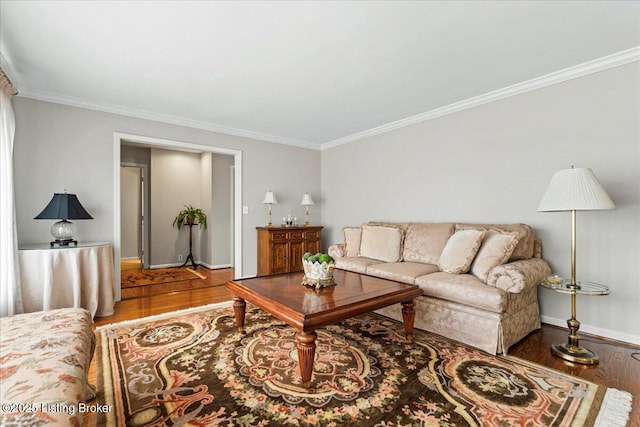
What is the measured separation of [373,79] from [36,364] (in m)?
3.13

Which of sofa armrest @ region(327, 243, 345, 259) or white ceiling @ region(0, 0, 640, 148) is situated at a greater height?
white ceiling @ region(0, 0, 640, 148)

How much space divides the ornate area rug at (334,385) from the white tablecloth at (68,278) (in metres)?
0.72

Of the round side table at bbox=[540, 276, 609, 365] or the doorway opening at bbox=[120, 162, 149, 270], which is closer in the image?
the round side table at bbox=[540, 276, 609, 365]

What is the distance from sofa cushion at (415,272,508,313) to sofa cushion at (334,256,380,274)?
0.76 meters

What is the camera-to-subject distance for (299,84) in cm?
304

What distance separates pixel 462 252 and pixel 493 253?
28 centimetres

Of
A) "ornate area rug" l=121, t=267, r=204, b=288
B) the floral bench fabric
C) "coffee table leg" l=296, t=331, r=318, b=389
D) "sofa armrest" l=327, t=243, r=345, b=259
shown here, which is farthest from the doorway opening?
"coffee table leg" l=296, t=331, r=318, b=389

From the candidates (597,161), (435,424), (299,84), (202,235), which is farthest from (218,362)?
(202,235)

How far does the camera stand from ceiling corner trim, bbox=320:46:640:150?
2479mm

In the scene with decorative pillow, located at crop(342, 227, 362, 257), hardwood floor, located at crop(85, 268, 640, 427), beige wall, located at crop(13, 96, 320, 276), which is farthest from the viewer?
decorative pillow, located at crop(342, 227, 362, 257)

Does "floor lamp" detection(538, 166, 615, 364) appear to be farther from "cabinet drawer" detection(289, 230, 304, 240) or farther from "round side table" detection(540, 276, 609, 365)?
"cabinet drawer" detection(289, 230, 304, 240)

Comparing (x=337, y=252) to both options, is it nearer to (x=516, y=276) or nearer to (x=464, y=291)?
(x=464, y=291)

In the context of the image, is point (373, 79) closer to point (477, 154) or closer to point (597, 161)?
point (477, 154)

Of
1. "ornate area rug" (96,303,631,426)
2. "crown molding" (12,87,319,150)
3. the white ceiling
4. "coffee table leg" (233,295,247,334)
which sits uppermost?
the white ceiling
